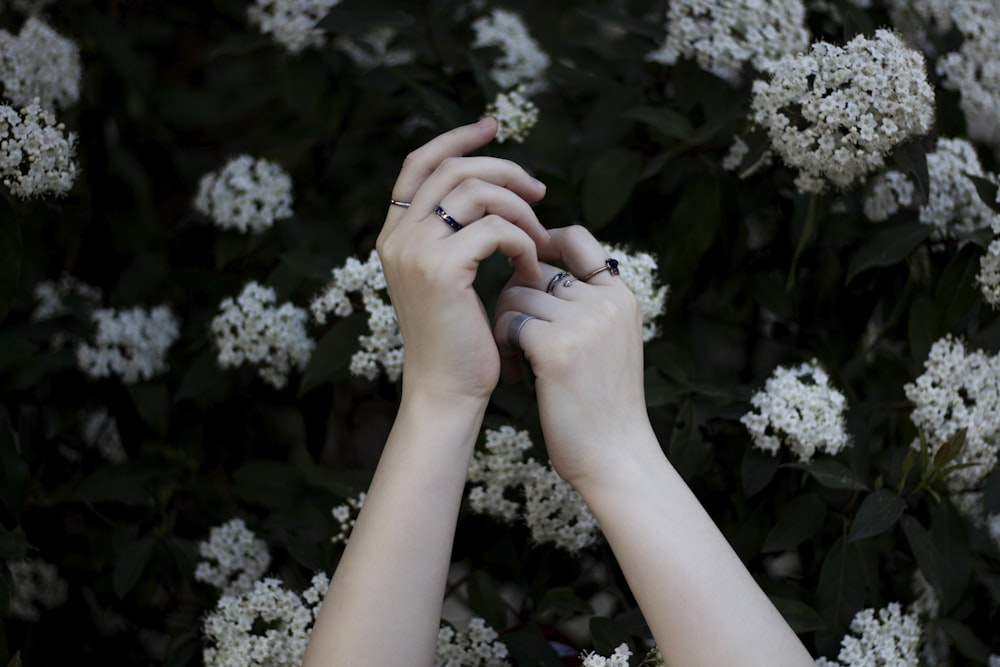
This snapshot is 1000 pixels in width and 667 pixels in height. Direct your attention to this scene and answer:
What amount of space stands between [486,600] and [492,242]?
619mm

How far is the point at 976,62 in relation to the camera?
69.7 inches

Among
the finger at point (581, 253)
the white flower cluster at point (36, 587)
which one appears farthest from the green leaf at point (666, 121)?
the white flower cluster at point (36, 587)

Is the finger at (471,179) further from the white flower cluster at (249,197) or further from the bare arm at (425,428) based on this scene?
the white flower cluster at (249,197)

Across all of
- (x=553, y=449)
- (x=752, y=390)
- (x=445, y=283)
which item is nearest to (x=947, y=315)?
(x=752, y=390)

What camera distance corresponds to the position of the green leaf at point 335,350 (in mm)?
1484

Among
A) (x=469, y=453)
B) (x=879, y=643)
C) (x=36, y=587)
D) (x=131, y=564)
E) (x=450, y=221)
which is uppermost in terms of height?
(x=450, y=221)

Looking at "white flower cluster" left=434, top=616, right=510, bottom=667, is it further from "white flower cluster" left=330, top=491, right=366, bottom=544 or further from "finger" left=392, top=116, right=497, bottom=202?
"finger" left=392, top=116, right=497, bottom=202

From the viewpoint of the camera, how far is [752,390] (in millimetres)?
1483

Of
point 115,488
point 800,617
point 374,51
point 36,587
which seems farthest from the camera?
point 374,51

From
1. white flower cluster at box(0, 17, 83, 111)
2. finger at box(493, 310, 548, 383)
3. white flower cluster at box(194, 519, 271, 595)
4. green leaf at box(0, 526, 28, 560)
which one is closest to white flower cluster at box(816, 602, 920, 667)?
finger at box(493, 310, 548, 383)

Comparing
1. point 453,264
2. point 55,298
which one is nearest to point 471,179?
point 453,264

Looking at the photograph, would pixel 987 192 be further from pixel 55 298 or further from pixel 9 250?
pixel 55 298

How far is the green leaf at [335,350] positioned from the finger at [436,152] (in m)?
0.34

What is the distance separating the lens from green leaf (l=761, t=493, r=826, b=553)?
1.37 meters
